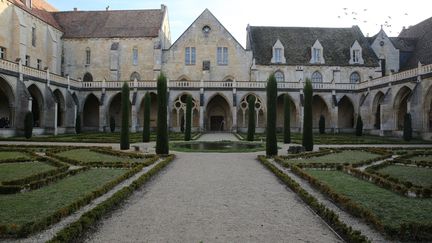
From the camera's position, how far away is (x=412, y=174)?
471 inches

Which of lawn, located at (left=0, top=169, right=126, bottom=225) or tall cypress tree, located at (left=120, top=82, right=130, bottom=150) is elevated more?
tall cypress tree, located at (left=120, top=82, right=130, bottom=150)

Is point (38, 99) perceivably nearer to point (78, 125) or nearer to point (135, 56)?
point (78, 125)

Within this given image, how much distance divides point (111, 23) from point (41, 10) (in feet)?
27.6

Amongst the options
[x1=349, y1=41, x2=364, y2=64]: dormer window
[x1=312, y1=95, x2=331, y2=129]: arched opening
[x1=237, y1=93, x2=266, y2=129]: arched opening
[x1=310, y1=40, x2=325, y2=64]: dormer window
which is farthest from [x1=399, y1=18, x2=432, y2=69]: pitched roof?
[x1=237, y1=93, x2=266, y2=129]: arched opening

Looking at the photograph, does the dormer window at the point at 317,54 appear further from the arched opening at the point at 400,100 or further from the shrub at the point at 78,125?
the shrub at the point at 78,125

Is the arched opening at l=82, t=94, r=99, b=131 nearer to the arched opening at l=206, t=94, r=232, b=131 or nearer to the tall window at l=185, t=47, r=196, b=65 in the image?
the tall window at l=185, t=47, r=196, b=65

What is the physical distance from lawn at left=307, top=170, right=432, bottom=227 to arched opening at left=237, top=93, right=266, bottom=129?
31935 millimetres

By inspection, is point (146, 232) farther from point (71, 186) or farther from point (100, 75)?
point (100, 75)

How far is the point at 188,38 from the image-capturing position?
4703 centimetres

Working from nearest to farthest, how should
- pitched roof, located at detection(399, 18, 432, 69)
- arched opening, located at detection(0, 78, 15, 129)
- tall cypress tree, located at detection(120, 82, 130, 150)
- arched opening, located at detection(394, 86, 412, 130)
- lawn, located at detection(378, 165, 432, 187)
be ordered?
1. lawn, located at detection(378, 165, 432, 187)
2. tall cypress tree, located at detection(120, 82, 130, 150)
3. arched opening, located at detection(0, 78, 15, 129)
4. arched opening, located at detection(394, 86, 412, 130)
5. pitched roof, located at detection(399, 18, 432, 69)

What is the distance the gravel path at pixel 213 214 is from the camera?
20.6 ft

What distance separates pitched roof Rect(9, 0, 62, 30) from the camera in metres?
40.2

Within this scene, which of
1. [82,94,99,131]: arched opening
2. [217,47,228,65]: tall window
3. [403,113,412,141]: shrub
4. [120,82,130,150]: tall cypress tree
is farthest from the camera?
[217,47,228,65]: tall window

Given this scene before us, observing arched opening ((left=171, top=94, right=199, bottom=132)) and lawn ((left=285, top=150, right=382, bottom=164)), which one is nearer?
lawn ((left=285, top=150, right=382, bottom=164))
